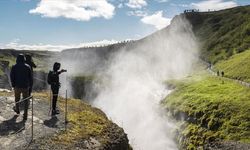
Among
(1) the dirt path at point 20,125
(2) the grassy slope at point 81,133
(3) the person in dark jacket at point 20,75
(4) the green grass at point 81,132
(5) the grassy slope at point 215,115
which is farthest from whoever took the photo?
(5) the grassy slope at point 215,115

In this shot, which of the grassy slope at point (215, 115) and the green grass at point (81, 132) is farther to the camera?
the grassy slope at point (215, 115)

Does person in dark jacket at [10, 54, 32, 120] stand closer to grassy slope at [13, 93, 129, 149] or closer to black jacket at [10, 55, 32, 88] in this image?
black jacket at [10, 55, 32, 88]

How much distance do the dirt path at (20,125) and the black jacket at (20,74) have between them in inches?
91.4

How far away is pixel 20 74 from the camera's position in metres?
27.5

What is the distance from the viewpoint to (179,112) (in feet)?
274

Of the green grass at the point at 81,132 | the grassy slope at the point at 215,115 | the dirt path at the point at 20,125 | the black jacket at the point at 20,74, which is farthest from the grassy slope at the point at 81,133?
the grassy slope at the point at 215,115

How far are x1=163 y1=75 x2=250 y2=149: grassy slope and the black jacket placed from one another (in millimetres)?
36799

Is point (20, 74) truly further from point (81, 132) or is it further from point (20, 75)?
point (81, 132)

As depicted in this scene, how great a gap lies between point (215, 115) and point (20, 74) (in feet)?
159

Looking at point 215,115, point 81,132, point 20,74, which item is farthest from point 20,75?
point 215,115

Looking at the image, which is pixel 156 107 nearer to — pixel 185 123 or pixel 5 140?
pixel 185 123

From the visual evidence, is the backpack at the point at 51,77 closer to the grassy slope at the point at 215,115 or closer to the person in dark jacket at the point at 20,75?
the person in dark jacket at the point at 20,75

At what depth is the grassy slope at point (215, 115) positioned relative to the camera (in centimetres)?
6229

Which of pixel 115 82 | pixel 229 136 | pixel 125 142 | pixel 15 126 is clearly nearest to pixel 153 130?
pixel 229 136
